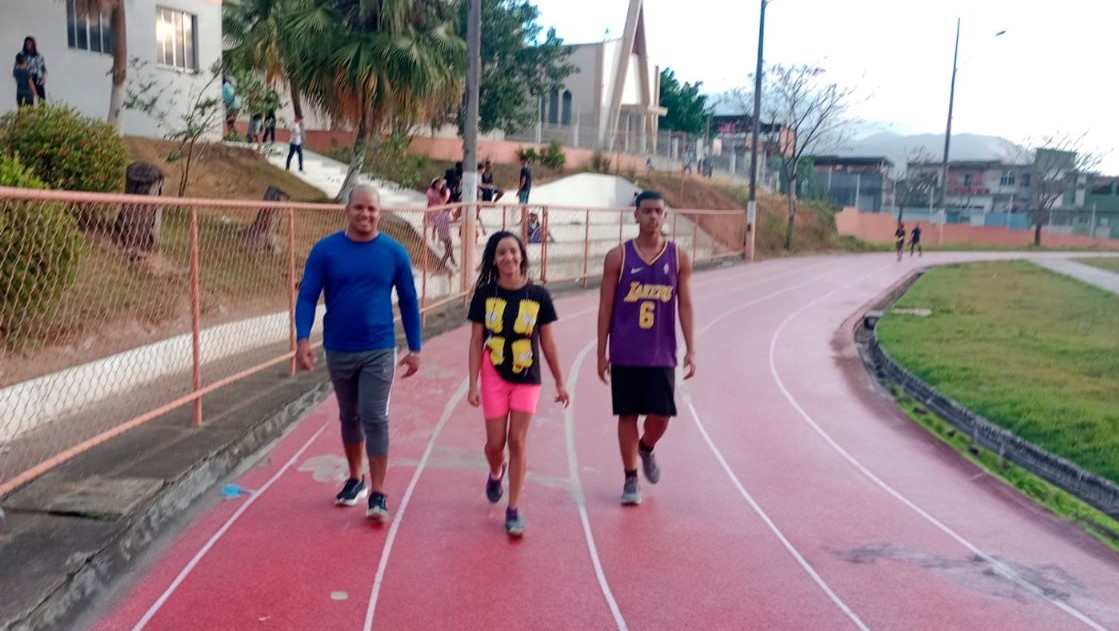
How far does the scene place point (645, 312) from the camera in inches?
216

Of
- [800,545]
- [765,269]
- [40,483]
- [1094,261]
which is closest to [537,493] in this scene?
[800,545]

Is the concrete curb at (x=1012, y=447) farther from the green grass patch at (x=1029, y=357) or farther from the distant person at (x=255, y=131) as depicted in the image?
the distant person at (x=255, y=131)

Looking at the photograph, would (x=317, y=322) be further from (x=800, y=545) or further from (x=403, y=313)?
(x=800, y=545)

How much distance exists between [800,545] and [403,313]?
8.84 ft

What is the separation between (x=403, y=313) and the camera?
5.20m

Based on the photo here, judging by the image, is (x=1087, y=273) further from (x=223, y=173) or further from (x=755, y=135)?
(x=223, y=173)

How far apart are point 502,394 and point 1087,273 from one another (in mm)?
27733

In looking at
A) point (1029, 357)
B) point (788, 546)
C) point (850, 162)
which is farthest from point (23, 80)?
point (850, 162)

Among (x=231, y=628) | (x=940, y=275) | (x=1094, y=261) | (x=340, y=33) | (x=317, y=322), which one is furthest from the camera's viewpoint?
(x=1094, y=261)

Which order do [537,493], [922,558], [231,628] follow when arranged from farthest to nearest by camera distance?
1. [537,493]
2. [922,558]
3. [231,628]

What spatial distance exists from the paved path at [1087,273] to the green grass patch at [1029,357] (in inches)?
97.9

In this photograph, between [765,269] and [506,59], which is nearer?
[765,269]

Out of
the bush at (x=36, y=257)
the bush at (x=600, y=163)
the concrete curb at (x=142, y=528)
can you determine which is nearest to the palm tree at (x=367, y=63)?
the bush at (x=36, y=257)

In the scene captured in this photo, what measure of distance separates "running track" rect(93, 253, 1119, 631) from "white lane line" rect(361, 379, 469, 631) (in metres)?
0.02
